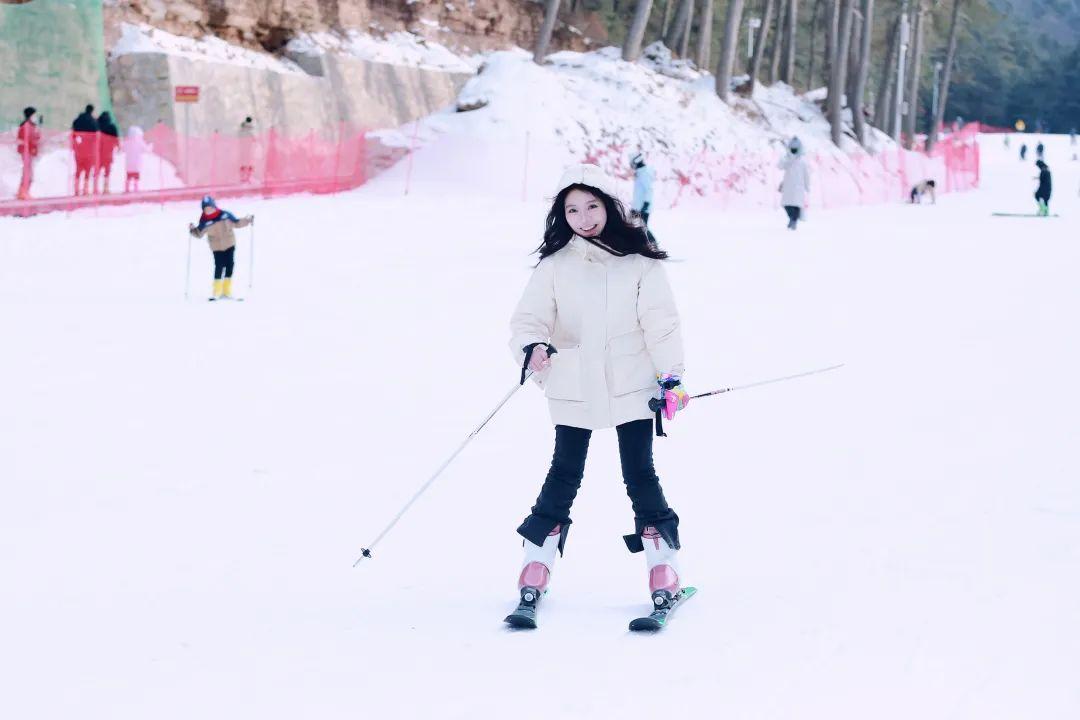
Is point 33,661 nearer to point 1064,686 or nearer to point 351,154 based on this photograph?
point 1064,686

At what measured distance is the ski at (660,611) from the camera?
4.49 meters

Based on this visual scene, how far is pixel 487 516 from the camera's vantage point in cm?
606

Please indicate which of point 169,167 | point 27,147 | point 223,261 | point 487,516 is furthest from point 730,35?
point 487,516

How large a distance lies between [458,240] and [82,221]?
17.1 ft

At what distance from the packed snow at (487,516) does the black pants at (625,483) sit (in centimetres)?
30

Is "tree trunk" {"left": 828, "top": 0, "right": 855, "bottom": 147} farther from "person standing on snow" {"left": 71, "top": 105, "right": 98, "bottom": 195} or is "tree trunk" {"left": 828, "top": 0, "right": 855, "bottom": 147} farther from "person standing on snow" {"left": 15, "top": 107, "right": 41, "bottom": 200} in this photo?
"person standing on snow" {"left": 15, "top": 107, "right": 41, "bottom": 200}

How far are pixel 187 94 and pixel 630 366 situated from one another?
23.1 metres

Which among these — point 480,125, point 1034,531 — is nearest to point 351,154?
point 480,125

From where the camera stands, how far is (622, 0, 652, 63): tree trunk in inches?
1367

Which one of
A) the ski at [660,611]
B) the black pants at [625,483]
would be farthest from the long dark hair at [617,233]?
the ski at [660,611]

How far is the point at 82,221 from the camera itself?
20.1 metres

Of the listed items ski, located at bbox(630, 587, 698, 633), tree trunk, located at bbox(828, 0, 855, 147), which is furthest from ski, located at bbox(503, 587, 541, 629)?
tree trunk, located at bbox(828, 0, 855, 147)

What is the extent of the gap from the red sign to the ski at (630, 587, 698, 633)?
22699 mm

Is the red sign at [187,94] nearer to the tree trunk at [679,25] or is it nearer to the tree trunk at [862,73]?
the tree trunk at [679,25]
